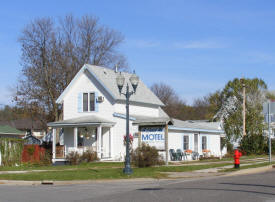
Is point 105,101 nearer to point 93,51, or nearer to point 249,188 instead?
point 93,51

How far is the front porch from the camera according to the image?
31.4 m

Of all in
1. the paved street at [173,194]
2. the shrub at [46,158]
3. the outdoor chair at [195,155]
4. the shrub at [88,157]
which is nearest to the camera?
the paved street at [173,194]

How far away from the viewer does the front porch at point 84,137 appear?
103 feet

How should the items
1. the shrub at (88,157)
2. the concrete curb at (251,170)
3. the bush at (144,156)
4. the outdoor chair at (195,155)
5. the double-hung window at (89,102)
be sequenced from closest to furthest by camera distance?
the concrete curb at (251,170) → the bush at (144,156) → the shrub at (88,157) → the outdoor chair at (195,155) → the double-hung window at (89,102)

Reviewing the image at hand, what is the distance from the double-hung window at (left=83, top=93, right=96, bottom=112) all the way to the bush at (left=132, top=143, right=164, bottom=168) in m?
11.3

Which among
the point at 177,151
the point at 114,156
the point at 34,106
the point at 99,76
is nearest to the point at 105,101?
the point at 99,76

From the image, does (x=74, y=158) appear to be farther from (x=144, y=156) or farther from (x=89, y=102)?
(x=144, y=156)

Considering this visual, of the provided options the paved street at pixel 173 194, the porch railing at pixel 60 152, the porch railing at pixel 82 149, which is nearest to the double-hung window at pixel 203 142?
the porch railing at pixel 82 149

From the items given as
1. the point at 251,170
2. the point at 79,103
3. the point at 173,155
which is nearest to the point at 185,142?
the point at 173,155

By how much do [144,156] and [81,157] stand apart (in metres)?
8.09

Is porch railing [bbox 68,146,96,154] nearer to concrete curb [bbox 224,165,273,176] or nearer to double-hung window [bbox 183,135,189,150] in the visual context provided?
double-hung window [bbox 183,135,189,150]

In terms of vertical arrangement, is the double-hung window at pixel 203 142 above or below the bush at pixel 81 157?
above

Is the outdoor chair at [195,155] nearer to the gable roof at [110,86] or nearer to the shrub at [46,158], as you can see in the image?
the gable roof at [110,86]

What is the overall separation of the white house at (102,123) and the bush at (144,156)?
19.9 ft
